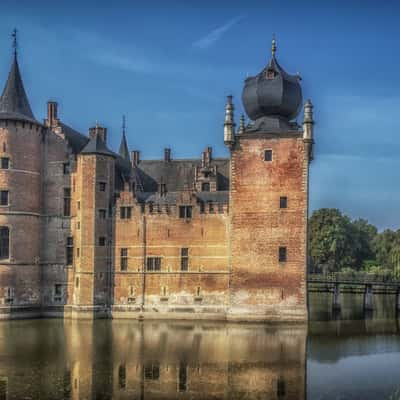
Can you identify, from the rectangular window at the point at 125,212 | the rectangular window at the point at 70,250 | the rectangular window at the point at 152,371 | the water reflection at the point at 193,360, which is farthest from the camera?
the rectangular window at the point at 70,250

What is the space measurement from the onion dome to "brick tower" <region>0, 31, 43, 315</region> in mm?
14330

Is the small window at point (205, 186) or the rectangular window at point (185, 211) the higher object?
the small window at point (205, 186)

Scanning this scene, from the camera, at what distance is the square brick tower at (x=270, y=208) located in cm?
3734

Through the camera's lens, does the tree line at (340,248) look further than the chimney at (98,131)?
Yes

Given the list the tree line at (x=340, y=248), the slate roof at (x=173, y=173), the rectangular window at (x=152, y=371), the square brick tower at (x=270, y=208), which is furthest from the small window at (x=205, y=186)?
the tree line at (x=340, y=248)

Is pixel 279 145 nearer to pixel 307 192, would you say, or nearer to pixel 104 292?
pixel 307 192

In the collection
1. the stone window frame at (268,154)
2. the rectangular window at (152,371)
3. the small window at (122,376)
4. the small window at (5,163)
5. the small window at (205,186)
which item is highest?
the stone window frame at (268,154)

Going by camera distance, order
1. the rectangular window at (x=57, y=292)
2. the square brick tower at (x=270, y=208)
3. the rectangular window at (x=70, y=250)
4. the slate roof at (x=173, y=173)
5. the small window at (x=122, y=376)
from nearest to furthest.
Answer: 1. the small window at (x=122, y=376)
2. the square brick tower at (x=270, y=208)
3. the rectangular window at (x=57, y=292)
4. the rectangular window at (x=70, y=250)
5. the slate roof at (x=173, y=173)

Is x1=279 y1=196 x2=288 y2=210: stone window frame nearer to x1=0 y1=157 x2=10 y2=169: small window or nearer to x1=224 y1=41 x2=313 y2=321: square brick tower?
x1=224 y1=41 x2=313 y2=321: square brick tower

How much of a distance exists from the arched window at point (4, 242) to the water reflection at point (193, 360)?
5052 millimetres

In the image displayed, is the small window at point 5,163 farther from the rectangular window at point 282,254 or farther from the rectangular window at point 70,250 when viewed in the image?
the rectangular window at point 282,254

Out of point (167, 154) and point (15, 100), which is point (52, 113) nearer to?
point (15, 100)

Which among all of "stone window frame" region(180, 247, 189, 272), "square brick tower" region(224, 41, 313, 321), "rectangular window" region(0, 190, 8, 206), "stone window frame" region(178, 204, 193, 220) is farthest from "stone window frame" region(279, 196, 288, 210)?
"rectangular window" region(0, 190, 8, 206)

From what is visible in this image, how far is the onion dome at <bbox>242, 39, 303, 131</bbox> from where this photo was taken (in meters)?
38.6
